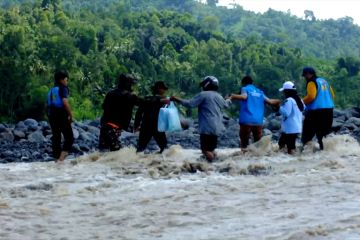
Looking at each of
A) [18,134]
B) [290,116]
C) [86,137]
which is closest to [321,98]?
[290,116]

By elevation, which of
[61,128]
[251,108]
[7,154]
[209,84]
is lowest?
[7,154]

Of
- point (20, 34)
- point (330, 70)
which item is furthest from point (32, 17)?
point (330, 70)

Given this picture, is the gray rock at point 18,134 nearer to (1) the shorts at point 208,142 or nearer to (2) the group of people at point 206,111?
(2) the group of people at point 206,111

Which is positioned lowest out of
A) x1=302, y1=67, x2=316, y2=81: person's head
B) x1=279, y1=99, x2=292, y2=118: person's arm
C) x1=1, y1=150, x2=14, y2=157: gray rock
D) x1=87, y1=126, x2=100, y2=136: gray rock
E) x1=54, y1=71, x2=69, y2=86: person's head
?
x1=1, y1=150, x2=14, y2=157: gray rock

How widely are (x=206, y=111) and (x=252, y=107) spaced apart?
3.95 ft

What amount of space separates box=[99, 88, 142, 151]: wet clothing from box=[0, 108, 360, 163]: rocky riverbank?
560cm

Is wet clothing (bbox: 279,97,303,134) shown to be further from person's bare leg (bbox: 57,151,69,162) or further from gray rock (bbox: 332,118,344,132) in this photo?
gray rock (bbox: 332,118,344,132)

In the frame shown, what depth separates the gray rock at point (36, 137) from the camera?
836 inches

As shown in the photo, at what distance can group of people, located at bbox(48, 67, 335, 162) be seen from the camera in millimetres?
11055

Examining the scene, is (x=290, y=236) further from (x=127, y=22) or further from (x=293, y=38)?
(x=293, y=38)

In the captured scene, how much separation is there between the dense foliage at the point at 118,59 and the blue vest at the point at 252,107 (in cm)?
2702

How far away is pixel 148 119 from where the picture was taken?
1177 cm

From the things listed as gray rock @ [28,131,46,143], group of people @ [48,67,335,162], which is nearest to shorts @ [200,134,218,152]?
group of people @ [48,67,335,162]

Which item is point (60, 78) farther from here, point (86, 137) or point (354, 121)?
point (354, 121)
